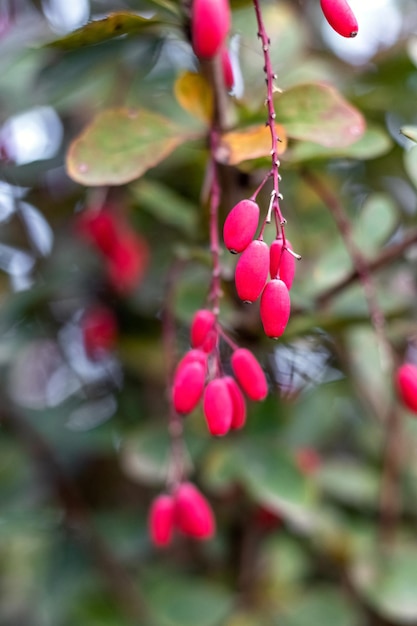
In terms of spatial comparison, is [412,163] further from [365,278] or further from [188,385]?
[188,385]

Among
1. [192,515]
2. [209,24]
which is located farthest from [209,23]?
[192,515]

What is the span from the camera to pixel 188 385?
56 cm

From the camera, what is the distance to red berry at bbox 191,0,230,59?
0.45 meters

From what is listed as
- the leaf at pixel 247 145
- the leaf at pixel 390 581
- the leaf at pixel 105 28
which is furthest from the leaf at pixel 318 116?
the leaf at pixel 390 581

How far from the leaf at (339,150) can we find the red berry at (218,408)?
26 centimetres

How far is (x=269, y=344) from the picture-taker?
32.5 inches

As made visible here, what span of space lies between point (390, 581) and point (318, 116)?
2.11 ft

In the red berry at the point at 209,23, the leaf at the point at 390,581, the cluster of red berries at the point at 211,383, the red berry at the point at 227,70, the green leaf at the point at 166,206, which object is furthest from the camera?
the leaf at the point at 390,581

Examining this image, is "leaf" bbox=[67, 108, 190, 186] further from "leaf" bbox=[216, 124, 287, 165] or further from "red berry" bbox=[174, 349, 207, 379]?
"red berry" bbox=[174, 349, 207, 379]

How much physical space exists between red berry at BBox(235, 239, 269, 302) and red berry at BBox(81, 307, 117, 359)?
0.58 m

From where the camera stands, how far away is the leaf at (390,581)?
3.11 ft

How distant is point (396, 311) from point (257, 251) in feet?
1.23

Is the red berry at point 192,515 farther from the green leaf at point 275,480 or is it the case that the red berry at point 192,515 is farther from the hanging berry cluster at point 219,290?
the green leaf at point 275,480

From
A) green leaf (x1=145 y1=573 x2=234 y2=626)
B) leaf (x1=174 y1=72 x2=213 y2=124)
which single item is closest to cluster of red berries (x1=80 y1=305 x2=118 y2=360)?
green leaf (x1=145 y1=573 x2=234 y2=626)
